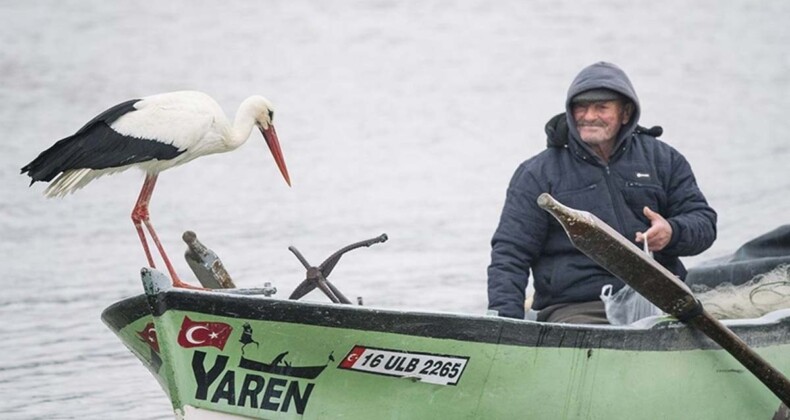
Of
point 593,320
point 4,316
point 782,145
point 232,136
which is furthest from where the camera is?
point 782,145

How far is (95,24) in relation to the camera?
29266mm

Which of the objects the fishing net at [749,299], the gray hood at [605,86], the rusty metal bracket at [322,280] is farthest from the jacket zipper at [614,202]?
the rusty metal bracket at [322,280]

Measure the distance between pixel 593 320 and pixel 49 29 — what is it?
71.6 feet

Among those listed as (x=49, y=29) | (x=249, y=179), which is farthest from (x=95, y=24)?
(x=249, y=179)

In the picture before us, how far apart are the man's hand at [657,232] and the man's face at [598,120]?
382mm

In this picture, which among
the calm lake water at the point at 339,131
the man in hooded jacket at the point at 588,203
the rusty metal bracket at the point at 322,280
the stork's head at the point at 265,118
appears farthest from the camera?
the calm lake water at the point at 339,131

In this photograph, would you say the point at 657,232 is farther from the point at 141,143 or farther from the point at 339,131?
the point at 339,131

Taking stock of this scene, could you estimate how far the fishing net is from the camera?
7.53 meters

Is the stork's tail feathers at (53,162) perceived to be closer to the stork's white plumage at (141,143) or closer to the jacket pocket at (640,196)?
Result: the stork's white plumage at (141,143)

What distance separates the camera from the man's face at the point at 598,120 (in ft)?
24.6

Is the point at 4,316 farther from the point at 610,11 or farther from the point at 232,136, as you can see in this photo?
the point at 610,11

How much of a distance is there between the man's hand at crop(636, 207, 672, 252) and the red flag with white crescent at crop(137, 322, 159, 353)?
1.92 meters

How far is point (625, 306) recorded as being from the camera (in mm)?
7328

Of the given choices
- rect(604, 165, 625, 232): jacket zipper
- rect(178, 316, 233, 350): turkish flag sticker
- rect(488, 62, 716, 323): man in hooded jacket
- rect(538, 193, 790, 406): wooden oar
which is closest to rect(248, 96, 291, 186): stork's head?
rect(488, 62, 716, 323): man in hooded jacket
